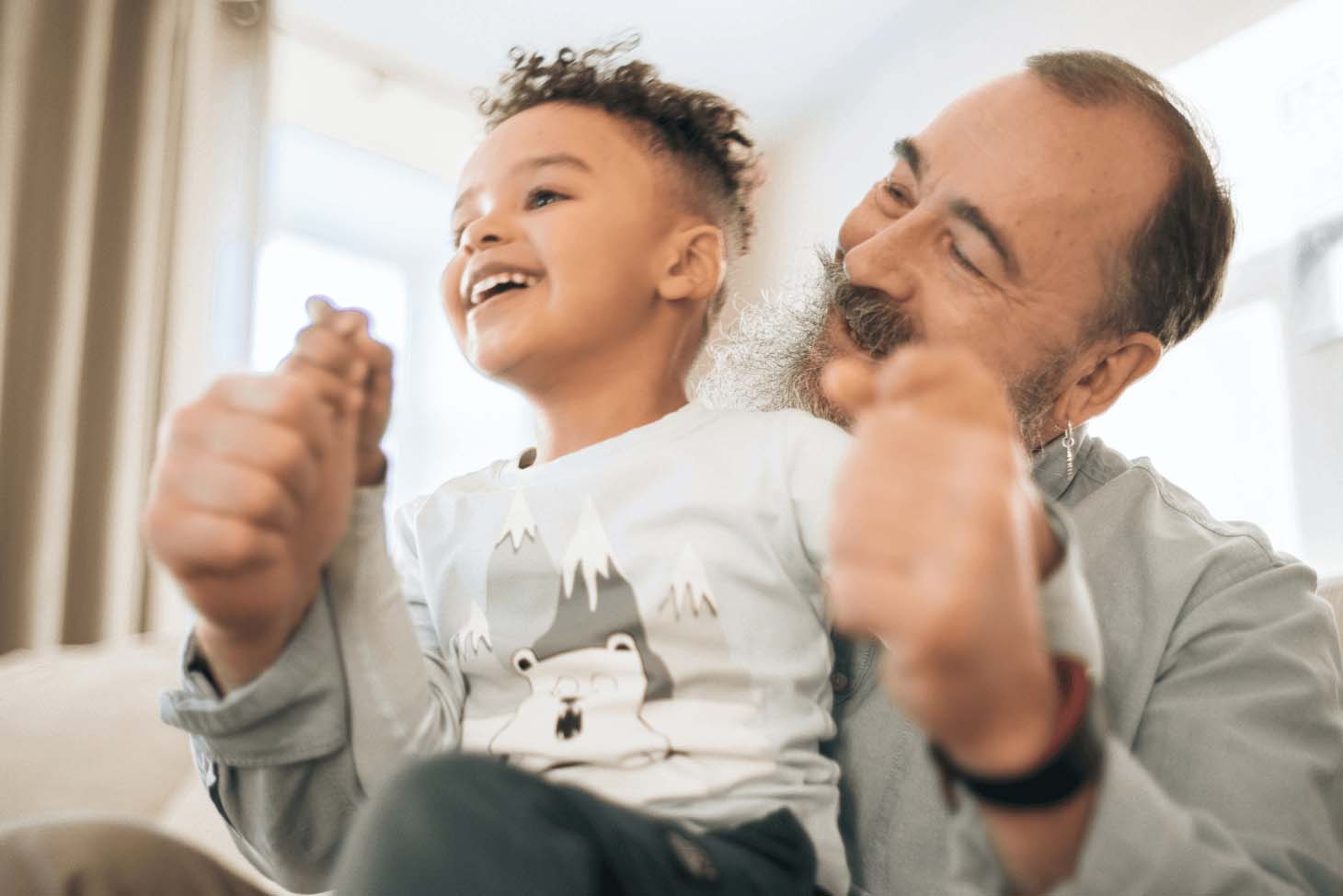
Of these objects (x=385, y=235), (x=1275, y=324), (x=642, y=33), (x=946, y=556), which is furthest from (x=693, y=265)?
(x=385, y=235)

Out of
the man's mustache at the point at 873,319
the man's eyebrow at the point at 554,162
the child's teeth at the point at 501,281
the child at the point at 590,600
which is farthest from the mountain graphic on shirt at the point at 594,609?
the man's mustache at the point at 873,319

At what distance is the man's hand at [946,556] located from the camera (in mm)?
392

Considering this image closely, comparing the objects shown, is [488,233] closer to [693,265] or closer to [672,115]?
[693,265]

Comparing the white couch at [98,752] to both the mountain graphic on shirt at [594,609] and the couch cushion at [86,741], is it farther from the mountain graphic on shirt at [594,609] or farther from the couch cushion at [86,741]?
the mountain graphic on shirt at [594,609]

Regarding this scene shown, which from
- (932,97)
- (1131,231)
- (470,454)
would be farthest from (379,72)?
(1131,231)

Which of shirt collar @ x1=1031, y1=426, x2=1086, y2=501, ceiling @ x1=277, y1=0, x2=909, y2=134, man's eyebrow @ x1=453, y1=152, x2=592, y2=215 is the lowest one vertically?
shirt collar @ x1=1031, y1=426, x2=1086, y2=501

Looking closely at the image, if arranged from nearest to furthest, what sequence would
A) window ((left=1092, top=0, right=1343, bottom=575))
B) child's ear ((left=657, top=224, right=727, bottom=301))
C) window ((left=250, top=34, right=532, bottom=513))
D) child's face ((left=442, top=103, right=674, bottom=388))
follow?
child's face ((left=442, top=103, right=674, bottom=388))
child's ear ((left=657, top=224, right=727, bottom=301))
window ((left=1092, top=0, right=1343, bottom=575))
window ((left=250, top=34, right=532, bottom=513))

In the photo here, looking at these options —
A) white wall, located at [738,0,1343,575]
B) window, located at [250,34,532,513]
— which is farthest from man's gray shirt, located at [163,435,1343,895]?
window, located at [250,34,532,513]

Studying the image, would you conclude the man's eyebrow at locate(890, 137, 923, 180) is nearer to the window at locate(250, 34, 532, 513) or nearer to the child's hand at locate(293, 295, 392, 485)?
the child's hand at locate(293, 295, 392, 485)

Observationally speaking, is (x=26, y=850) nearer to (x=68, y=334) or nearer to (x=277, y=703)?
(x=277, y=703)

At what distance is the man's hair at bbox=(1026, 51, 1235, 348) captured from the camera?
127 cm

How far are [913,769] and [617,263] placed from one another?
52cm

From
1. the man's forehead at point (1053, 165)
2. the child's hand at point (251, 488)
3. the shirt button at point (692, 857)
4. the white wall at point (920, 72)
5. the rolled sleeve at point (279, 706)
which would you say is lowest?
the shirt button at point (692, 857)

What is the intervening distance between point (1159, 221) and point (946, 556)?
3.46 feet
